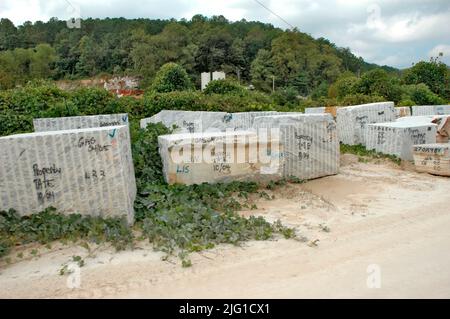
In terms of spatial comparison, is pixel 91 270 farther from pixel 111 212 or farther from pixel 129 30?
pixel 129 30

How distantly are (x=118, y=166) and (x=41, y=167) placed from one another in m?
1.17

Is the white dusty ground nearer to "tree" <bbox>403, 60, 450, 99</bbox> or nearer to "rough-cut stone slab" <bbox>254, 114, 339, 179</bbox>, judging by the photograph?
"rough-cut stone slab" <bbox>254, 114, 339, 179</bbox>

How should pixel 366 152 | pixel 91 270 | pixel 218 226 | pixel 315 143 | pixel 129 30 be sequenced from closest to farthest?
pixel 91 270, pixel 218 226, pixel 315 143, pixel 366 152, pixel 129 30

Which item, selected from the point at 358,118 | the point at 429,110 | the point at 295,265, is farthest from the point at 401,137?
the point at 429,110

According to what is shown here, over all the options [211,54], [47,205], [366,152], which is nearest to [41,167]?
[47,205]

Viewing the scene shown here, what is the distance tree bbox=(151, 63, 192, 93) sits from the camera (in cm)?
2120

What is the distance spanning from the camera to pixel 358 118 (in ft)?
47.3

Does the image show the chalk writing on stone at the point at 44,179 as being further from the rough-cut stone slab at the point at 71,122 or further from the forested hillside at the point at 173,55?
the forested hillside at the point at 173,55

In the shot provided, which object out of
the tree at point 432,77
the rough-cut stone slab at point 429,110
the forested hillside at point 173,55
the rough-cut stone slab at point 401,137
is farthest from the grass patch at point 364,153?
the forested hillside at point 173,55

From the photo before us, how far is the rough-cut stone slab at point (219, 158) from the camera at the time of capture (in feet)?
26.2

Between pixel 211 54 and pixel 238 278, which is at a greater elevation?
pixel 211 54

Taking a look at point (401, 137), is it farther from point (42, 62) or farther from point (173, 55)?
point (42, 62)

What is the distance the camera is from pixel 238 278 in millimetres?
4637

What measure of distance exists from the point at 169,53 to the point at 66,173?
52.3 metres
